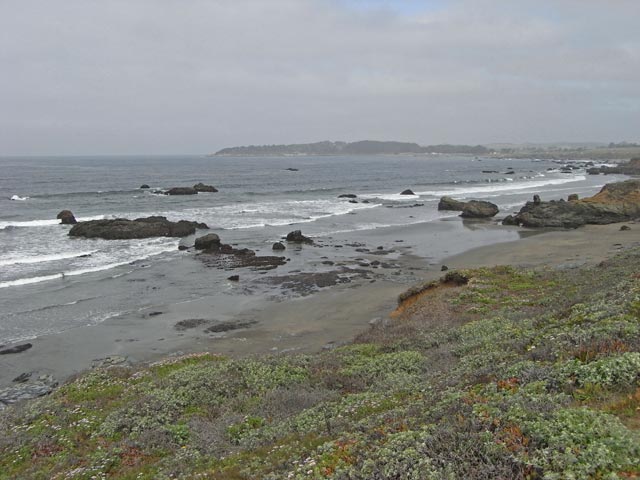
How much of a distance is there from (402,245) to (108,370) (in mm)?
28836

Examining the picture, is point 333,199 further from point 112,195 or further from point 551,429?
point 551,429

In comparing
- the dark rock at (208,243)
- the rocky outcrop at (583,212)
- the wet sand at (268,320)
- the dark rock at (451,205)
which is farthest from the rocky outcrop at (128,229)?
the rocky outcrop at (583,212)

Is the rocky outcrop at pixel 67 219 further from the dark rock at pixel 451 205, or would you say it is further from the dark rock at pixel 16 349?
the dark rock at pixel 451 205

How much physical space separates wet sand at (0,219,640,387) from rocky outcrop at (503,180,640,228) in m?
11.0

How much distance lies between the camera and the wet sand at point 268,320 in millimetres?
19172

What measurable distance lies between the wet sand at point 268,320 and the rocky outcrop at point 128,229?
18.6 meters

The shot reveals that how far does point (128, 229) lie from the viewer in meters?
44.5

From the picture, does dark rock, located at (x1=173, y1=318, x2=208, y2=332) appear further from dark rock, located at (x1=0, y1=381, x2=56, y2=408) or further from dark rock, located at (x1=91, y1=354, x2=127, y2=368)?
dark rock, located at (x1=0, y1=381, x2=56, y2=408)

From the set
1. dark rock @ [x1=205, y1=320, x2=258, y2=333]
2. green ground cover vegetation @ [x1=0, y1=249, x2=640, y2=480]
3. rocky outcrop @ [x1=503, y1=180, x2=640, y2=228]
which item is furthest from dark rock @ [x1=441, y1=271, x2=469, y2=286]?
rocky outcrop @ [x1=503, y1=180, x2=640, y2=228]

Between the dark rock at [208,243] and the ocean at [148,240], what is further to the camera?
the dark rock at [208,243]

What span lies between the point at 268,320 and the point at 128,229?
2651 centimetres

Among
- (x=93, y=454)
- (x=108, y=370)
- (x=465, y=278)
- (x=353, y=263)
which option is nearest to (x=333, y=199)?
(x=353, y=263)

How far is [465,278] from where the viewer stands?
21.8 metres

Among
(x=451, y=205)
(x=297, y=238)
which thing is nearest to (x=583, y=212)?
(x=451, y=205)
